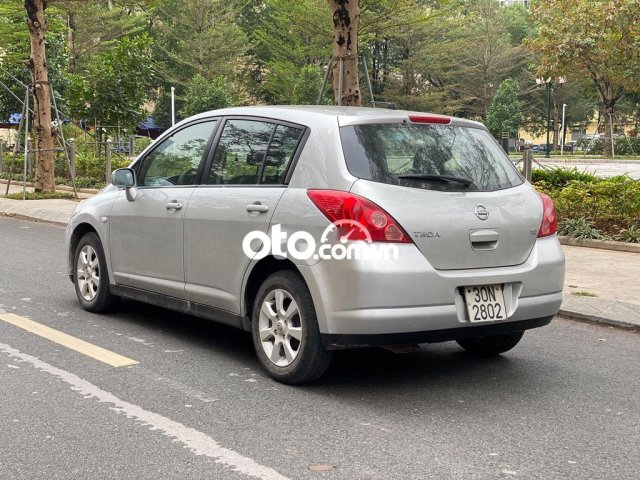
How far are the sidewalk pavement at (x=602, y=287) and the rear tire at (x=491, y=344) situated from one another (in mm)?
1706

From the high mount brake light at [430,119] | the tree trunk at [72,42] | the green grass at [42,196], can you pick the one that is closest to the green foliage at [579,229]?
the high mount brake light at [430,119]

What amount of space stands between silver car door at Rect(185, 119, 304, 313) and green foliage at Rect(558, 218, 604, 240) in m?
7.34

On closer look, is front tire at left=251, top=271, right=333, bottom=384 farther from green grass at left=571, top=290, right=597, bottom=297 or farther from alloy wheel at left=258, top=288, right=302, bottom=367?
green grass at left=571, top=290, right=597, bottom=297

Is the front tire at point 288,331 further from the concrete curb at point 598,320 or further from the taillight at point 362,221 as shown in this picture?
the concrete curb at point 598,320

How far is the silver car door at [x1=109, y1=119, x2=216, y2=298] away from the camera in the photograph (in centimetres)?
621

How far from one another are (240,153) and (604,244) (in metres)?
7.25

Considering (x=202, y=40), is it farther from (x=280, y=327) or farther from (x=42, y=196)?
(x=280, y=327)

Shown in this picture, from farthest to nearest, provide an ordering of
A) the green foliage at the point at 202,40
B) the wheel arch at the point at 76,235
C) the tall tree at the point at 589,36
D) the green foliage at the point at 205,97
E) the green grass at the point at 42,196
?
the green foliage at the point at 202,40 < the green foliage at the point at 205,97 < the tall tree at the point at 589,36 < the green grass at the point at 42,196 < the wheel arch at the point at 76,235

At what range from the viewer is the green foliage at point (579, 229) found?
12086 mm

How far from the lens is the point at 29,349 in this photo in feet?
19.8

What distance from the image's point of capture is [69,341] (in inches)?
247

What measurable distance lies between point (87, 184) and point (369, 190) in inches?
787

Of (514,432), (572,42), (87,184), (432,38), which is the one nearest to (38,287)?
(514,432)

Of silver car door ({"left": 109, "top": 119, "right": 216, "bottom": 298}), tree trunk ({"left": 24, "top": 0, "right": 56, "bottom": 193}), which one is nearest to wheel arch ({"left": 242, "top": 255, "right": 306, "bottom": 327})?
silver car door ({"left": 109, "top": 119, "right": 216, "bottom": 298})
